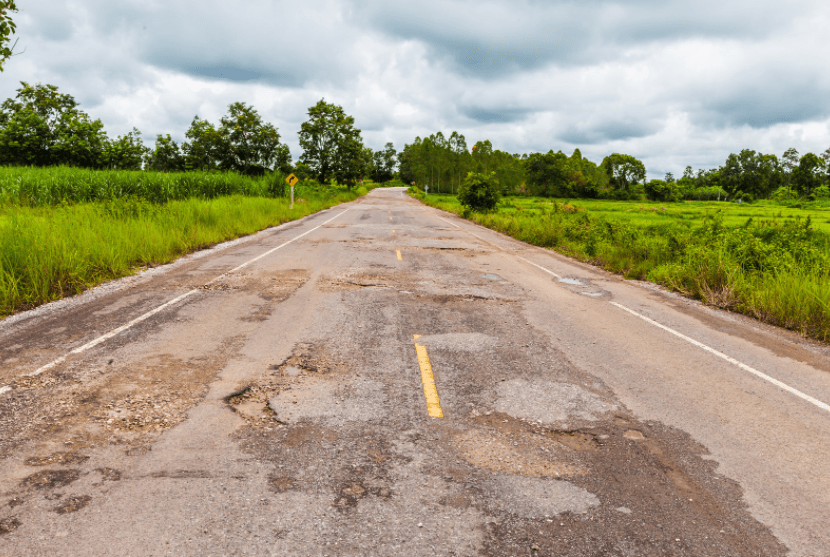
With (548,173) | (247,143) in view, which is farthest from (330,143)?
(548,173)

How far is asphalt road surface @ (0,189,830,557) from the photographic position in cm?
251

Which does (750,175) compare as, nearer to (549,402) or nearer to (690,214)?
(690,214)

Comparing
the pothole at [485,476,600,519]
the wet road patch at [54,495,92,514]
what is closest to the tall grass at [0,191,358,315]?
the wet road patch at [54,495,92,514]

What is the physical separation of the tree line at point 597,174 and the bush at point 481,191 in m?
65.1

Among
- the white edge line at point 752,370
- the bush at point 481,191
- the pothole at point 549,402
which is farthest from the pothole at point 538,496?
the bush at point 481,191

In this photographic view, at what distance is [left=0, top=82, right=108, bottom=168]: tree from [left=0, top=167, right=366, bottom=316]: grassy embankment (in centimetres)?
3639

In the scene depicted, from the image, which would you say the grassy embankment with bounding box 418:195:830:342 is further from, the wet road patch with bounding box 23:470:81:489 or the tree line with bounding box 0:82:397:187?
the tree line with bounding box 0:82:397:187

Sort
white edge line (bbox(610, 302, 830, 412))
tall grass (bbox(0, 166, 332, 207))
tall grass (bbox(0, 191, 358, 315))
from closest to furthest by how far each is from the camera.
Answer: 1. white edge line (bbox(610, 302, 830, 412))
2. tall grass (bbox(0, 191, 358, 315))
3. tall grass (bbox(0, 166, 332, 207))

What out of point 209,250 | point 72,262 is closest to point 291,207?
point 209,250

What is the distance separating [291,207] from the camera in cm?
2831

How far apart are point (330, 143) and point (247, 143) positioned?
42.8ft

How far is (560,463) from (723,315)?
6511 millimetres

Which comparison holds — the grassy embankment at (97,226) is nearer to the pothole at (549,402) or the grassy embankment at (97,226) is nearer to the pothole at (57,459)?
the pothole at (57,459)

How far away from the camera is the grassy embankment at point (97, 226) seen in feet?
24.5
